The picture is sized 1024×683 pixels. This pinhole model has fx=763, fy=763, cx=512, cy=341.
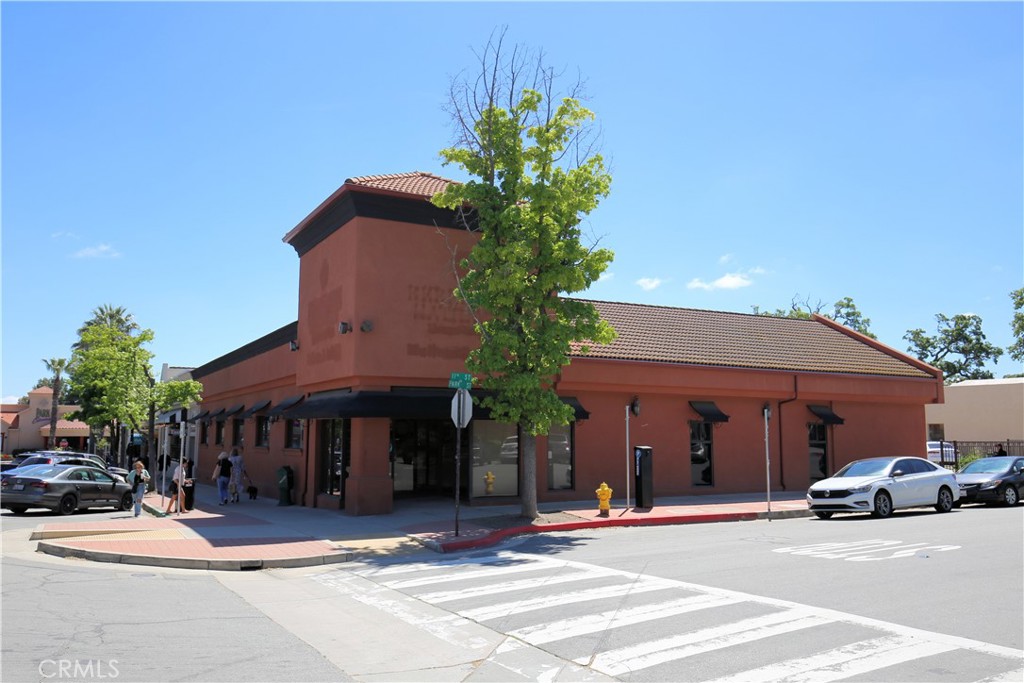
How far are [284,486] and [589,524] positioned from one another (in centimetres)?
1036

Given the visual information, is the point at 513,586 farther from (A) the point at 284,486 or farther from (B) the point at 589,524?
A: (A) the point at 284,486

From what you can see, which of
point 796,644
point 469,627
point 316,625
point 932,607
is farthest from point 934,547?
point 316,625

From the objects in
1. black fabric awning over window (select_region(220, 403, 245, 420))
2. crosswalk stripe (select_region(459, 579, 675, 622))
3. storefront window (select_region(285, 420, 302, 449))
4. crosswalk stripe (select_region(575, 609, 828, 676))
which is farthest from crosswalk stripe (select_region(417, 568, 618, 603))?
black fabric awning over window (select_region(220, 403, 245, 420))

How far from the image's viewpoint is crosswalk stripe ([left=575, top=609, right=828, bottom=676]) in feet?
22.4

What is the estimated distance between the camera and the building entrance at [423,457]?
2356 centimetres

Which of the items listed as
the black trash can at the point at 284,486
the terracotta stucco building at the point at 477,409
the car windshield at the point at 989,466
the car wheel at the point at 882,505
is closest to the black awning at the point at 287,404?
the terracotta stucco building at the point at 477,409

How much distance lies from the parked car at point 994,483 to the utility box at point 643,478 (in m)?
9.31

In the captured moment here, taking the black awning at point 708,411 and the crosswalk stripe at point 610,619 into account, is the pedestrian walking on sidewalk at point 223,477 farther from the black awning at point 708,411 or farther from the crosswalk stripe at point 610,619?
the crosswalk stripe at point 610,619

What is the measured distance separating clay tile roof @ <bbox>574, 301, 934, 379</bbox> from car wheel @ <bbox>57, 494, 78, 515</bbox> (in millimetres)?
15817

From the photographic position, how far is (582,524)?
1714cm

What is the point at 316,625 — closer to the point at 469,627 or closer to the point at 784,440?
the point at 469,627

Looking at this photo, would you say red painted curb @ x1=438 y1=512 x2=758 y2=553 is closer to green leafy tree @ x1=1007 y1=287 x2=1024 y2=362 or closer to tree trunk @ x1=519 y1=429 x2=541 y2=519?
tree trunk @ x1=519 y1=429 x2=541 y2=519

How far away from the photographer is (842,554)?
12.5 metres

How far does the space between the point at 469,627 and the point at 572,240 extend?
10.7 m
